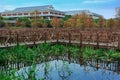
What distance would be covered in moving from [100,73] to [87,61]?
2.58 metres

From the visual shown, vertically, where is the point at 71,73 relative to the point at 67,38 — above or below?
below

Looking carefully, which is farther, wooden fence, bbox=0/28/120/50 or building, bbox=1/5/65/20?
building, bbox=1/5/65/20

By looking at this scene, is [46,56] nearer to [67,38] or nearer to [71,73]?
[71,73]

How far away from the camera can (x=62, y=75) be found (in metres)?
9.38

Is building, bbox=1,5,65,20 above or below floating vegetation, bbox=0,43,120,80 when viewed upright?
above

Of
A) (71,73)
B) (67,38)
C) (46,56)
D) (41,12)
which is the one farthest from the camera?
Answer: (41,12)

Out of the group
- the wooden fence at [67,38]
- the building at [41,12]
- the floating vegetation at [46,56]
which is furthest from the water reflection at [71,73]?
the building at [41,12]

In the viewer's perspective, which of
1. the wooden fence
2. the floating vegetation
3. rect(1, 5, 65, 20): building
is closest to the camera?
the floating vegetation

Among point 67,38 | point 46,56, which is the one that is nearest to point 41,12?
point 67,38

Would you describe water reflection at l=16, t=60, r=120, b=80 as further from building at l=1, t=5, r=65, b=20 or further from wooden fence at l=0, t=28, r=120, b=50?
building at l=1, t=5, r=65, b=20

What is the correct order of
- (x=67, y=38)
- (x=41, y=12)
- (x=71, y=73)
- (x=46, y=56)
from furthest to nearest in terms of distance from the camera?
(x=41, y=12) < (x=67, y=38) < (x=46, y=56) < (x=71, y=73)

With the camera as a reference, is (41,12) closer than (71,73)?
No

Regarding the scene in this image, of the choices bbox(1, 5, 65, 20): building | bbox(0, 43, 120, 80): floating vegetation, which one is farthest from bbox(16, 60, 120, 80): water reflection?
bbox(1, 5, 65, 20): building

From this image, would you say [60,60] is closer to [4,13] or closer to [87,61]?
[87,61]
